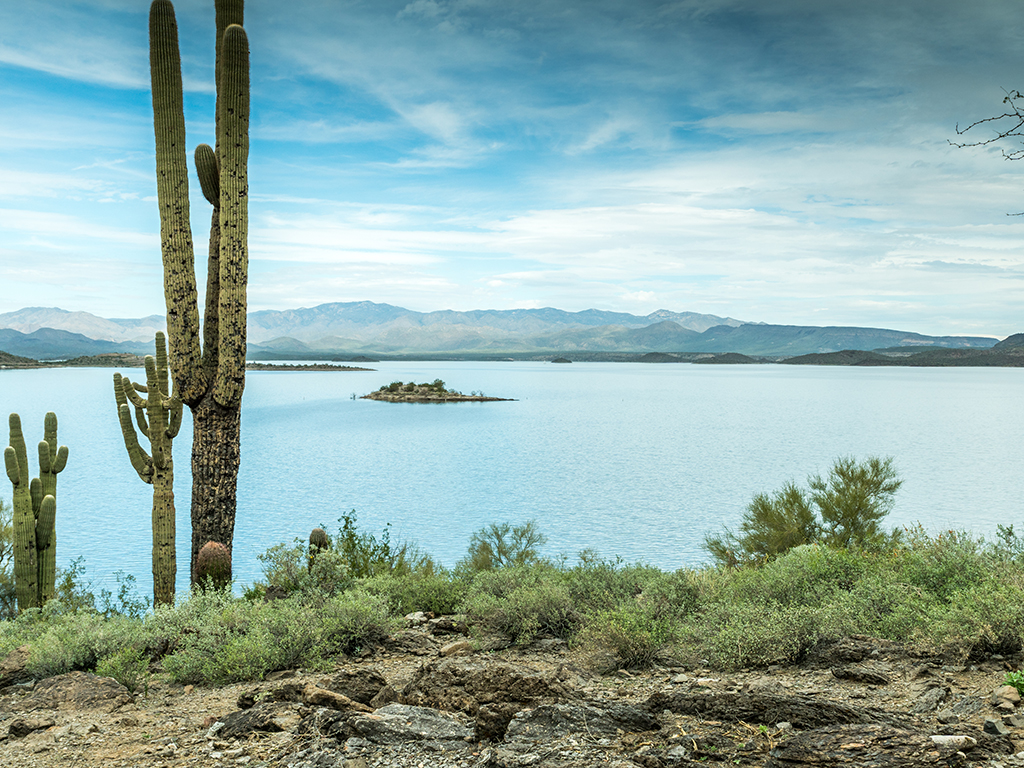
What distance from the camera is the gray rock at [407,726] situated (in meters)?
3.62

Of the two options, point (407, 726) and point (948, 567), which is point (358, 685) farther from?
point (948, 567)

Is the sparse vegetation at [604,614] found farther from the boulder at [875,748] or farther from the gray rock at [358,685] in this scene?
the boulder at [875,748]

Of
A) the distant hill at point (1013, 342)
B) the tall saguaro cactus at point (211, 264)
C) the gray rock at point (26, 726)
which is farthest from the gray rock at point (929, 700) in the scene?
the distant hill at point (1013, 342)

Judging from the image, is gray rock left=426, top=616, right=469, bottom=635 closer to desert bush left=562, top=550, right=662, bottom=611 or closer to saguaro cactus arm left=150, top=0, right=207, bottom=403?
desert bush left=562, top=550, right=662, bottom=611

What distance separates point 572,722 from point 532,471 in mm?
32078

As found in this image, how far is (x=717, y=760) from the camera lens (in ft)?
10.7

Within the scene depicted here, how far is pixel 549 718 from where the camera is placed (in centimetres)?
365

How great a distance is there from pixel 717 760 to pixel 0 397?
3533 inches

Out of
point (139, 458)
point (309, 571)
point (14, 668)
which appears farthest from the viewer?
point (139, 458)

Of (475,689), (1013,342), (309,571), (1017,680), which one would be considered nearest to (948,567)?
(1017,680)

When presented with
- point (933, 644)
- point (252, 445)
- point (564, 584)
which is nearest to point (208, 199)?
point (564, 584)

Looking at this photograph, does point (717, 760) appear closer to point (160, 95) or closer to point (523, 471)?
point (160, 95)

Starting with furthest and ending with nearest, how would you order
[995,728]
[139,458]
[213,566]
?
[139,458] → [213,566] → [995,728]

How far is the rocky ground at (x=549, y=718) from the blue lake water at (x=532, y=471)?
11724 millimetres
